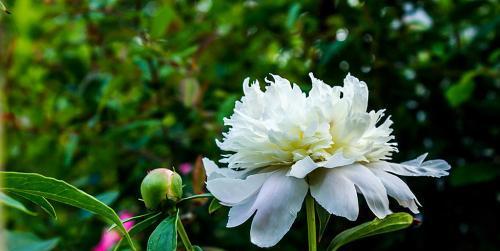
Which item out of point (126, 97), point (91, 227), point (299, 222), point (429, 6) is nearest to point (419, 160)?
point (299, 222)

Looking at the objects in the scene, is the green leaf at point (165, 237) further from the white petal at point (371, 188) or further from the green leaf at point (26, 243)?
the green leaf at point (26, 243)

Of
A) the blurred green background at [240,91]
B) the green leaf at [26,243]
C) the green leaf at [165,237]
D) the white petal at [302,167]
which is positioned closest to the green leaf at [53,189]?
the green leaf at [165,237]

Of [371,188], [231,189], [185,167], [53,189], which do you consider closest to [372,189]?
[371,188]

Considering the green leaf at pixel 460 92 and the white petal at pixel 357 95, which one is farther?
the green leaf at pixel 460 92

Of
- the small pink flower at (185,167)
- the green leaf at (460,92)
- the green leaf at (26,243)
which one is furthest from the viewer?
the small pink flower at (185,167)

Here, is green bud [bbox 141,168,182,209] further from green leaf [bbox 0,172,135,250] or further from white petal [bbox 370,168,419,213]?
white petal [bbox 370,168,419,213]

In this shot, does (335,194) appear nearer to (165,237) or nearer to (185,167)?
(165,237)
